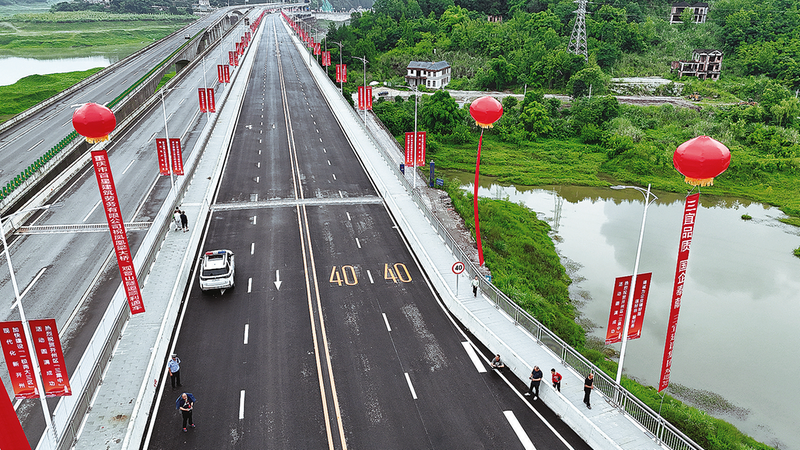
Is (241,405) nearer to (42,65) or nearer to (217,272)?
(217,272)

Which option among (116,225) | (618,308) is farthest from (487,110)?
(116,225)

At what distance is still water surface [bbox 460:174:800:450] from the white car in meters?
20.0

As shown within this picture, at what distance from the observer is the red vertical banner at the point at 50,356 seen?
1767 cm

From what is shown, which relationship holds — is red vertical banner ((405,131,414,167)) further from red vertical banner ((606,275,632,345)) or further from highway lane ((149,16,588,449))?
red vertical banner ((606,275,632,345))

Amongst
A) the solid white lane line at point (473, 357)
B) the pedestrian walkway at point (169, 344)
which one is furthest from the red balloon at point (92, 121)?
the solid white lane line at point (473, 357)

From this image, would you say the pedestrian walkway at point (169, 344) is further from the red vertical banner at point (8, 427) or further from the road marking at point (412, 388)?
the road marking at point (412, 388)

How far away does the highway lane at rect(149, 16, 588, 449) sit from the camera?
760 inches

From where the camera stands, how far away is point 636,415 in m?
19.0

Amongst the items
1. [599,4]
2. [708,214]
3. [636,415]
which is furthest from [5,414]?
[599,4]

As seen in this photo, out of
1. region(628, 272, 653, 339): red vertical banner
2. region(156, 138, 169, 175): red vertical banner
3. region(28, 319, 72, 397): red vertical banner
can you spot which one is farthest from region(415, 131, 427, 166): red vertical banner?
region(28, 319, 72, 397): red vertical banner

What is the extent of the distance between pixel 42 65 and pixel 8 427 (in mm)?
142313

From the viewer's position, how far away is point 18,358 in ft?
57.5

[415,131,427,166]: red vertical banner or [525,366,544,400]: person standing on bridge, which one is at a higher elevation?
[415,131,427,166]: red vertical banner

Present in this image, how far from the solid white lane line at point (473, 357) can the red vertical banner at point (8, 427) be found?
15.4 metres
